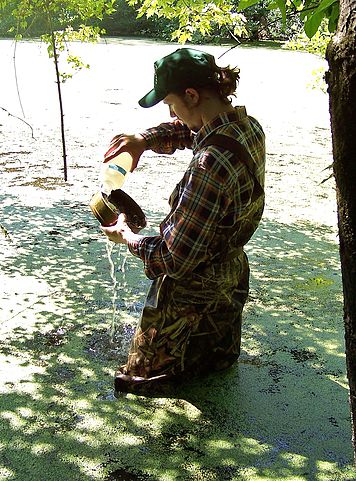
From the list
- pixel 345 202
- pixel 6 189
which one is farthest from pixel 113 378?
pixel 6 189

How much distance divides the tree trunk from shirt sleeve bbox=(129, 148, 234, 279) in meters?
A: 0.87

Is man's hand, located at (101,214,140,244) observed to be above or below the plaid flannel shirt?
below

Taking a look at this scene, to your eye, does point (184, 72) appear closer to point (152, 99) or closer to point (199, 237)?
point (152, 99)

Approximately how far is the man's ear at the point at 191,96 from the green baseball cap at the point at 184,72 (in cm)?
1

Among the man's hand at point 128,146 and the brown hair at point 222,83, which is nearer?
the brown hair at point 222,83

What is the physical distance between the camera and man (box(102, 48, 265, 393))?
1.74m

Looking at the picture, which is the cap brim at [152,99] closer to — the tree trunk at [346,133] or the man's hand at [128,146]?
the man's hand at [128,146]

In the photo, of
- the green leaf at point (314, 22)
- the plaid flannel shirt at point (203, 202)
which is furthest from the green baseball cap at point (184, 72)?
the green leaf at point (314, 22)

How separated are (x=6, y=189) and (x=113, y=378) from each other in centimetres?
257

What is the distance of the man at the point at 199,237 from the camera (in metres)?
1.74

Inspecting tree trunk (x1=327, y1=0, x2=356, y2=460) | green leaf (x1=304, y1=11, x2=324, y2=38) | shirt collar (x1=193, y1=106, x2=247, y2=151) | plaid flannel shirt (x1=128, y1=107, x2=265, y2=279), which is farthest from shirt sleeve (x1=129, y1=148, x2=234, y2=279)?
tree trunk (x1=327, y1=0, x2=356, y2=460)

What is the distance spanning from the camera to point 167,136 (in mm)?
2193

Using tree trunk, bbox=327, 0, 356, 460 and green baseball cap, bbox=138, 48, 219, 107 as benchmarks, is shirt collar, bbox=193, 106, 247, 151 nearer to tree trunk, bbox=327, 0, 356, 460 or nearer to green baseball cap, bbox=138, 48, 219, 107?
green baseball cap, bbox=138, 48, 219, 107

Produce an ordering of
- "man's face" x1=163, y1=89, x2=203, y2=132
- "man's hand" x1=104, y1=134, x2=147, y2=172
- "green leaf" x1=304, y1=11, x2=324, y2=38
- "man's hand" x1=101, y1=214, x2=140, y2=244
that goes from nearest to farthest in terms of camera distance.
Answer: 1. "green leaf" x1=304, y1=11, x2=324, y2=38
2. "man's face" x1=163, y1=89, x2=203, y2=132
3. "man's hand" x1=101, y1=214, x2=140, y2=244
4. "man's hand" x1=104, y1=134, x2=147, y2=172
